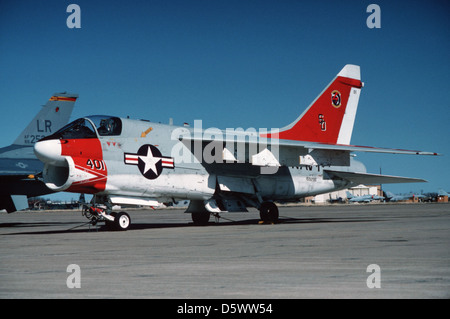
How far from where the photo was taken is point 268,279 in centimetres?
604

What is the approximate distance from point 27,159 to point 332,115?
13.3 meters

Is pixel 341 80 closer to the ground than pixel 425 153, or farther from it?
farther from it

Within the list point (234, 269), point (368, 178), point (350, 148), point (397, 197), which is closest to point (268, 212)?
point (350, 148)

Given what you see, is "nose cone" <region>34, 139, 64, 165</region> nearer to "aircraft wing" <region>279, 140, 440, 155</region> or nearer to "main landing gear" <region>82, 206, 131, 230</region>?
"main landing gear" <region>82, 206, 131, 230</region>

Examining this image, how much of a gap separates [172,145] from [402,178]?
31.2 ft

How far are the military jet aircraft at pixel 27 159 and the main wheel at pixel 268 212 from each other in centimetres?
870

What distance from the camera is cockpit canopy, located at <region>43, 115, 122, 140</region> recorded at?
15039 mm

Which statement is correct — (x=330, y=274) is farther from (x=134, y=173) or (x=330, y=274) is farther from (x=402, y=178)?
(x=402, y=178)

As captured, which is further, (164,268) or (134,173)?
(134,173)

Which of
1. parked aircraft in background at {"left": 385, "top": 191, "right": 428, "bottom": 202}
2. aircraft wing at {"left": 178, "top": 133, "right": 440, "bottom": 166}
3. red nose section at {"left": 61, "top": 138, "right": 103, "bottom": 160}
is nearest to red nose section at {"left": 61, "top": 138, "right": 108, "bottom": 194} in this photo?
red nose section at {"left": 61, "top": 138, "right": 103, "bottom": 160}

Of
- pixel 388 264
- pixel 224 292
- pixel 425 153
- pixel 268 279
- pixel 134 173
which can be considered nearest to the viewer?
pixel 224 292

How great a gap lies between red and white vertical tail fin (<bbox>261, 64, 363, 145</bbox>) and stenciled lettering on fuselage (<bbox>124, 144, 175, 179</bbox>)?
5379 mm

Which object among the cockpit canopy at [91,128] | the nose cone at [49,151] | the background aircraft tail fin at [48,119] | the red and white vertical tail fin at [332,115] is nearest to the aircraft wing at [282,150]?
the red and white vertical tail fin at [332,115]
